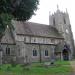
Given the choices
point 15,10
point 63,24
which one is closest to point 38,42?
point 63,24

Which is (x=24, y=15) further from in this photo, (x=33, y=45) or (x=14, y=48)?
(x=33, y=45)

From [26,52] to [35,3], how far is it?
29270 millimetres

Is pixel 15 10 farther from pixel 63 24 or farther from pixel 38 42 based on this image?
pixel 63 24

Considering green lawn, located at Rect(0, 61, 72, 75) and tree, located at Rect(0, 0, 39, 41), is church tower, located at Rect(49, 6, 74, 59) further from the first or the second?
green lawn, located at Rect(0, 61, 72, 75)

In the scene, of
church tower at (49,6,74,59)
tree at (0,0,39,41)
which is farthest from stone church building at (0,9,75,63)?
tree at (0,0,39,41)

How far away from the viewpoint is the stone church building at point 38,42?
184 ft

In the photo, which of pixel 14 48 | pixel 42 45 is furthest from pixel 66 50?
pixel 14 48

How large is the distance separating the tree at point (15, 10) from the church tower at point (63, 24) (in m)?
40.5

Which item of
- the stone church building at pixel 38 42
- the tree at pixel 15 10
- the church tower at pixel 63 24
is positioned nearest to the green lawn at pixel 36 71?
the tree at pixel 15 10

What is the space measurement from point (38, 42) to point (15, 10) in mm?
33418

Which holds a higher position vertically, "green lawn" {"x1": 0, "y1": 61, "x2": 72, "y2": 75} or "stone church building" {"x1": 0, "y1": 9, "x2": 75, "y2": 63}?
"stone church building" {"x1": 0, "y1": 9, "x2": 75, "y2": 63}

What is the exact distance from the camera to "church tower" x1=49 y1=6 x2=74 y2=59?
72.6 metres

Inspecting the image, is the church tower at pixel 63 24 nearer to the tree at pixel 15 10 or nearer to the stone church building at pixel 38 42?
the stone church building at pixel 38 42

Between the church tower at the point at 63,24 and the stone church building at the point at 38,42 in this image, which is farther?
the church tower at the point at 63,24
